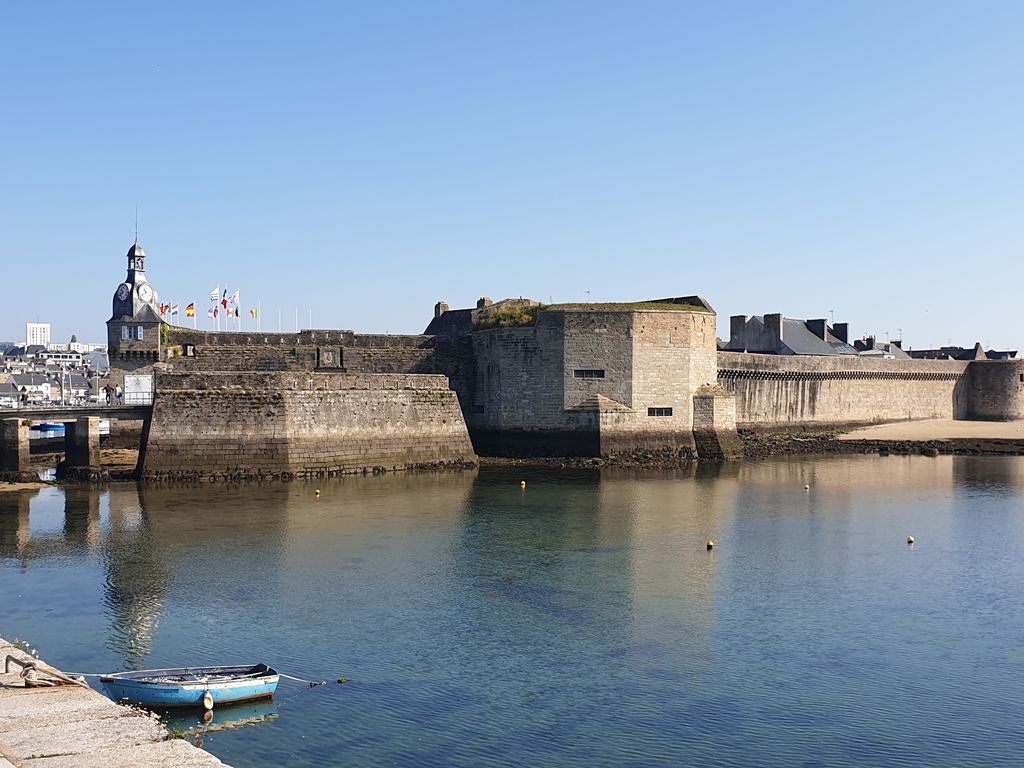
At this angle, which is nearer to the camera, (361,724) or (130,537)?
(361,724)

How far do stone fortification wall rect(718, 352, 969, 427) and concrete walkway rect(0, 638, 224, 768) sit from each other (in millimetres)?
33695

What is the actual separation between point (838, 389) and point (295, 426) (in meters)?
27.6

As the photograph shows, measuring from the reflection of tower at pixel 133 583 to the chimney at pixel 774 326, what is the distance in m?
35.8

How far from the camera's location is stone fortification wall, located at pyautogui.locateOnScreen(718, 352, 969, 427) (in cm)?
4209

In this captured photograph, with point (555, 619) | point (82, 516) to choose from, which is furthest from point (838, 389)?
point (555, 619)

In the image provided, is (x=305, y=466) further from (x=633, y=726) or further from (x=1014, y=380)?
(x=1014, y=380)

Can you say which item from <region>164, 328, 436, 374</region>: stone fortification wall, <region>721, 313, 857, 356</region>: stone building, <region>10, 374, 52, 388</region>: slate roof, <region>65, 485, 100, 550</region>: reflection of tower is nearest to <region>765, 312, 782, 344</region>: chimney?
<region>721, 313, 857, 356</region>: stone building

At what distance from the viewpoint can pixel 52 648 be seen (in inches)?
492

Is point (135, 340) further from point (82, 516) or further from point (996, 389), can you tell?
point (996, 389)

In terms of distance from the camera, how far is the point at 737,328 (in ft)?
177

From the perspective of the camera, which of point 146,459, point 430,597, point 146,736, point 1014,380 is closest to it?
point 146,736

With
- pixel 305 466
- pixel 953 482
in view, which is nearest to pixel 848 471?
pixel 953 482

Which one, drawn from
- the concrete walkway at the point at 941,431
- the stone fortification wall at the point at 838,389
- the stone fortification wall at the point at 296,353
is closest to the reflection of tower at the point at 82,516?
the stone fortification wall at the point at 296,353

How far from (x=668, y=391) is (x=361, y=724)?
85.6 feet
